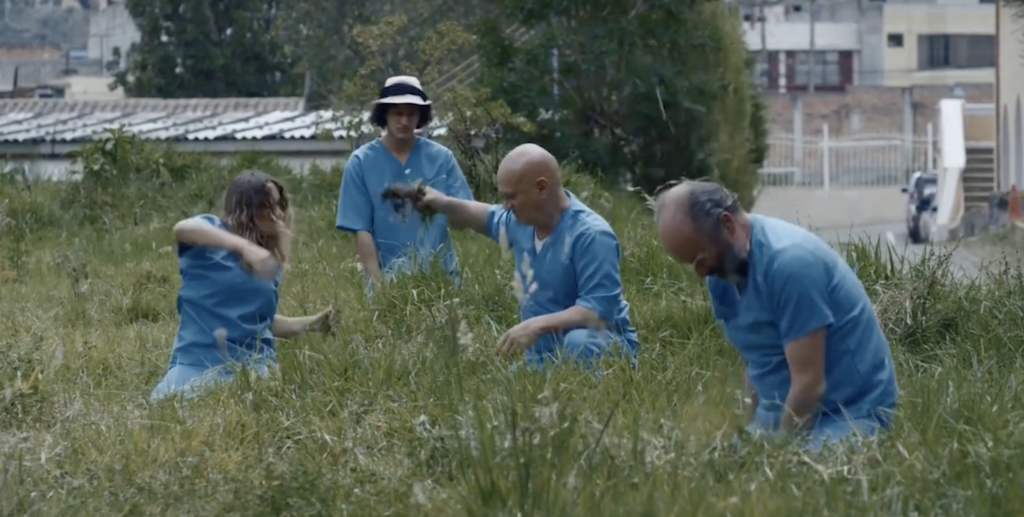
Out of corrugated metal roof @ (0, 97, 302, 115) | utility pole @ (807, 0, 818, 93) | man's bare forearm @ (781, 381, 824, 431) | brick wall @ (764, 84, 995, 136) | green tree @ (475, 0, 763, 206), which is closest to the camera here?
man's bare forearm @ (781, 381, 824, 431)

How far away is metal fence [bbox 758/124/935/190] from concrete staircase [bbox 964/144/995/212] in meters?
7.47

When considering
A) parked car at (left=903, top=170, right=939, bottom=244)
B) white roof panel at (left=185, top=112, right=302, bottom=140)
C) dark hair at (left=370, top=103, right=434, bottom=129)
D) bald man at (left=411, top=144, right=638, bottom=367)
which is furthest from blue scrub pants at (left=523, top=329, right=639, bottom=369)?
parked car at (left=903, top=170, right=939, bottom=244)

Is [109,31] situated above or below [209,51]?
above

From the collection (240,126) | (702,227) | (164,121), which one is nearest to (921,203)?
(164,121)

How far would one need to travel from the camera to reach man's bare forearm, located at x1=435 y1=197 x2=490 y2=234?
23.7ft

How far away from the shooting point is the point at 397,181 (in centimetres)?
831

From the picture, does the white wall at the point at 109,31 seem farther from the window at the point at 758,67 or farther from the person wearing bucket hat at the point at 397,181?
the person wearing bucket hat at the point at 397,181

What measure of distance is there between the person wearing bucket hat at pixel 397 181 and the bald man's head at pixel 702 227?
3.40 metres

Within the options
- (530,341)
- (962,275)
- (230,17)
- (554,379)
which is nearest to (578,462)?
(554,379)

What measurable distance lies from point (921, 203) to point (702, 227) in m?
32.0

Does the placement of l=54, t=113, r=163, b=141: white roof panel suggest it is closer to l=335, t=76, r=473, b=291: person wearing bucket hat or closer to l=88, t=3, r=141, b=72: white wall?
l=335, t=76, r=473, b=291: person wearing bucket hat

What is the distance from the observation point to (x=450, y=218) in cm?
746

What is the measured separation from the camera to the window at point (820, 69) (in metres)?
66.5

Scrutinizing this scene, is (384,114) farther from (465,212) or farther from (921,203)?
(921,203)
